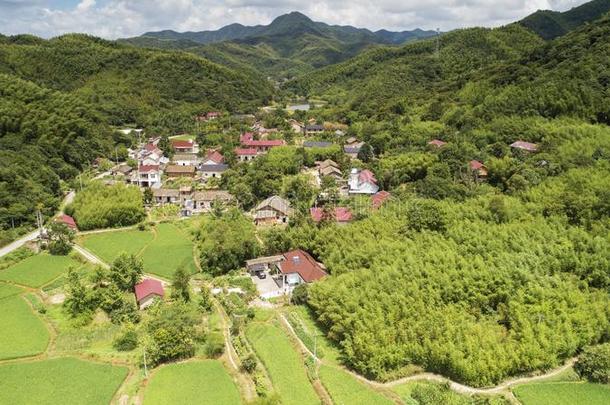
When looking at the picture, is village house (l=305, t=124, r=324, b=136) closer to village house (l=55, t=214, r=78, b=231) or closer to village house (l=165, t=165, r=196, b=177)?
village house (l=165, t=165, r=196, b=177)

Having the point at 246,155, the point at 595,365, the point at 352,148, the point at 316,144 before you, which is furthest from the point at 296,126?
the point at 595,365

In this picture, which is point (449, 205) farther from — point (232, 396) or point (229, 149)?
point (229, 149)

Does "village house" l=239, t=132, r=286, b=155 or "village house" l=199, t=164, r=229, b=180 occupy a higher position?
"village house" l=239, t=132, r=286, b=155

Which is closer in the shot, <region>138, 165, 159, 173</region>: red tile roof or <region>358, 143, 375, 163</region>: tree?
<region>138, 165, 159, 173</region>: red tile roof

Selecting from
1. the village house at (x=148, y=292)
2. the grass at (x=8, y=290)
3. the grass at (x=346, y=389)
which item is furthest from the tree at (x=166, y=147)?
the grass at (x=346, y=389)

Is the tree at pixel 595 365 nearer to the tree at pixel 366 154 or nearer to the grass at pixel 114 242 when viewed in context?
the grass at pixel 114 242

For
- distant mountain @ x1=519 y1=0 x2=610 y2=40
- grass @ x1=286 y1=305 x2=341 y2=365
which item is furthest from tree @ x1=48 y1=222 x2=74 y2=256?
distant mountain @ x1=519 y1=0 x2=610 y2=40

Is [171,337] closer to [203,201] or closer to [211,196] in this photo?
[203,201]
